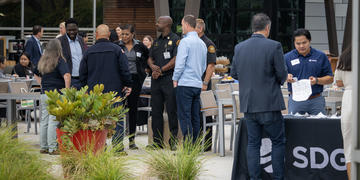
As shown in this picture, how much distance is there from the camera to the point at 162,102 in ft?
33.1

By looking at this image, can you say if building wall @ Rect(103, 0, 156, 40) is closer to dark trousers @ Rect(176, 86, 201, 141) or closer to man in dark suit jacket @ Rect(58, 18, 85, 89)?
man in dark suit jacket @ Rect(58, 18, 85, 89)

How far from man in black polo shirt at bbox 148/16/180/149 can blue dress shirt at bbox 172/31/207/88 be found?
0.58 meters

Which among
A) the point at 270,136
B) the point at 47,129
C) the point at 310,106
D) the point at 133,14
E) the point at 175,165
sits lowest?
the point at 175,165

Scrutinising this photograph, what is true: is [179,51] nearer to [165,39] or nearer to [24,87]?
[165,39]

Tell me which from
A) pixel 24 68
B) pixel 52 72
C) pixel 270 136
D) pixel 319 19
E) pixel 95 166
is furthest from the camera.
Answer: pixel 319 19

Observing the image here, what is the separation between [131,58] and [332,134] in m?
4.33

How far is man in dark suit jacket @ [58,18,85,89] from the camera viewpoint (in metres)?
9.99

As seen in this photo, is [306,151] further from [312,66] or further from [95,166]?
[95,166]

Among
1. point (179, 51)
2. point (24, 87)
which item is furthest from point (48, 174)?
point (24, 87)

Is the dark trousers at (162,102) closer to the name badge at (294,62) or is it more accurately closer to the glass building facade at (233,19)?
the name badge at (294,62)

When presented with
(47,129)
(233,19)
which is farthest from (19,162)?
(233,19)

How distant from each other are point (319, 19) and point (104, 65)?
20.3 m

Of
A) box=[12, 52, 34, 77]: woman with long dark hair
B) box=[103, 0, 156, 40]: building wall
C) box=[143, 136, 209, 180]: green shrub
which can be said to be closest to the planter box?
box=[143, 136, 209, 180]: green shrub

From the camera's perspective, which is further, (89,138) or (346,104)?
(89,138)
